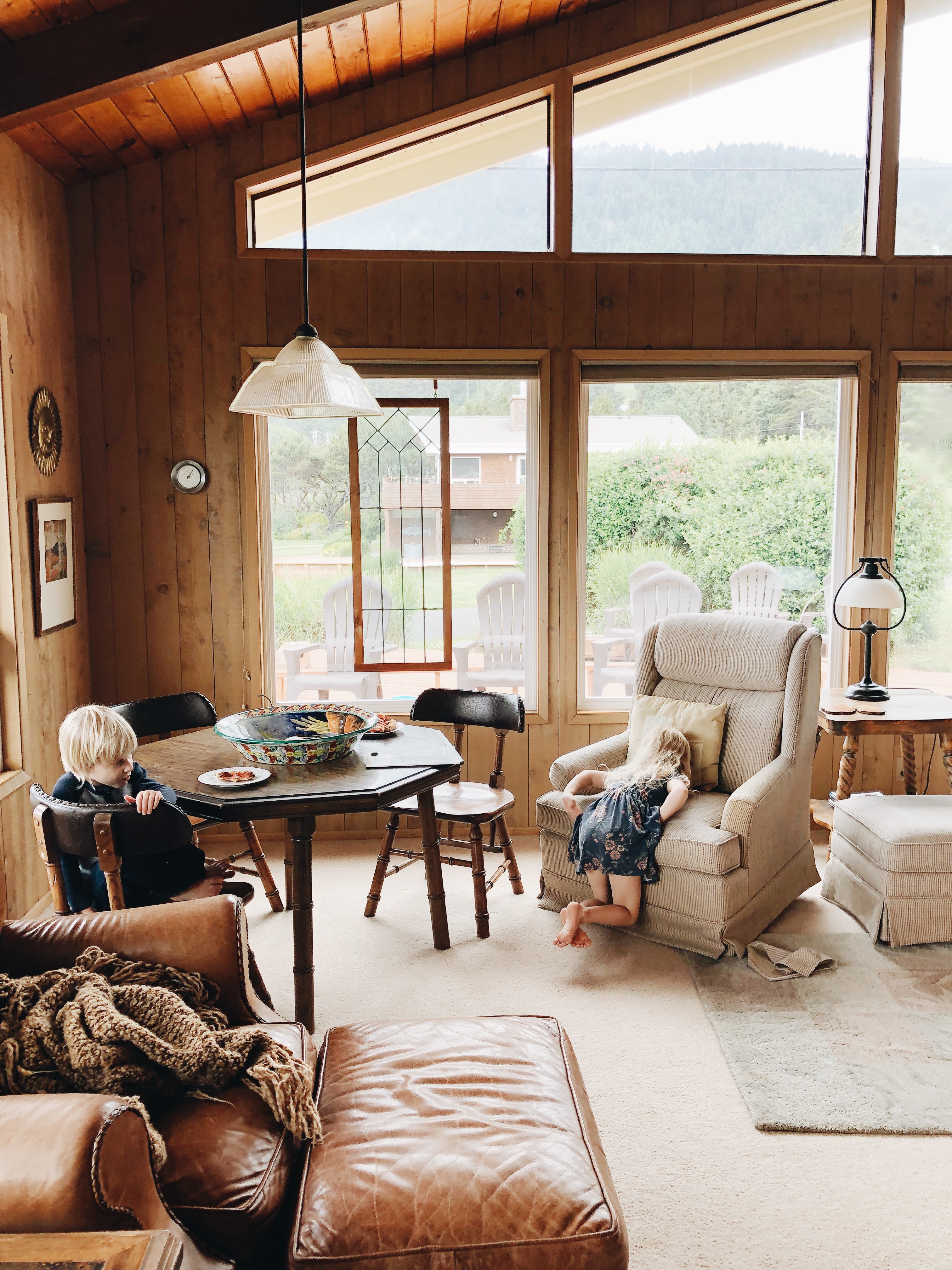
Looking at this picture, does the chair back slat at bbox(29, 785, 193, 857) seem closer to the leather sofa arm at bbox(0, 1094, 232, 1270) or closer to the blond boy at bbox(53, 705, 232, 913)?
the blond boy at bbox(53, 705, 232, 913)

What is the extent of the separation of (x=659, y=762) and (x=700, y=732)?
0.25 meters

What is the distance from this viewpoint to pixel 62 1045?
158cm

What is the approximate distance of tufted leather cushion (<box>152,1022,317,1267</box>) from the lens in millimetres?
1443

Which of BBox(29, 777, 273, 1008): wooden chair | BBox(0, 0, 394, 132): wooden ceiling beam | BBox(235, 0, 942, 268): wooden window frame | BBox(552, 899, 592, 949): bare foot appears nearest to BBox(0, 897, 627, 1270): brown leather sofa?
BBox(29, 777, 273, 1008): wooden chair

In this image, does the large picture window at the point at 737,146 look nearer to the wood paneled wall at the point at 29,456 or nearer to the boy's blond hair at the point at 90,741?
the wood paneled wall at the point at 29,456

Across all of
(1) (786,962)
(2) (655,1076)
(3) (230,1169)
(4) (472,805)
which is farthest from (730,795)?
(3) (230,1169)

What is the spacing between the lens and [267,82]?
151 inches

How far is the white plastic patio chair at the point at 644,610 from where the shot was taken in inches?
182

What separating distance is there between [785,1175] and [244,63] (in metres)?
3.84

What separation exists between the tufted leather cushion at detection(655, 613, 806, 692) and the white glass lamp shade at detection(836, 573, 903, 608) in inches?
13.4

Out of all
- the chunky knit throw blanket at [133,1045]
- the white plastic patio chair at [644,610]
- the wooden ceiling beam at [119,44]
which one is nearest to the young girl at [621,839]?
the white plastic patio chair at [644,610]

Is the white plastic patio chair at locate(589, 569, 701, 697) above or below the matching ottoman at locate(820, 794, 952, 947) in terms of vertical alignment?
above

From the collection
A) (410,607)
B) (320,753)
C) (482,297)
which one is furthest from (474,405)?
(320,753)

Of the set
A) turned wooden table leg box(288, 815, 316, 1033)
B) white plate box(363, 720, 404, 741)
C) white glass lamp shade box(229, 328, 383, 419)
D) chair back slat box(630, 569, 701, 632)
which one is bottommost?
turned wooden table leg box(288, 815, 316, 1033)
